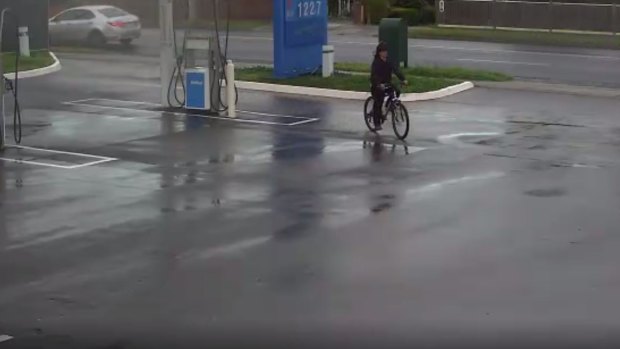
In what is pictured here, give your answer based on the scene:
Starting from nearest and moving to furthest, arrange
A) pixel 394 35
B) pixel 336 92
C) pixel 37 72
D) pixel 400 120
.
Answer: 1. pixel 400 120
2. pixel 336 92
3. pixel 394 35
4. pixel 37 72

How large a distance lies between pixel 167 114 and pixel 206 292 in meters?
12.8

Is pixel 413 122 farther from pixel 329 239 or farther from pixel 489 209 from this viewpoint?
pixel 329 239

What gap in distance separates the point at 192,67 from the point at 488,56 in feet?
49.3

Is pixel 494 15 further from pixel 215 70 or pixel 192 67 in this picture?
pixel 215 70

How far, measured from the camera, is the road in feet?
100

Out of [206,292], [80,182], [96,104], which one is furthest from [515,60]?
[206,292]

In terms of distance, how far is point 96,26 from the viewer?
4019 centimetres

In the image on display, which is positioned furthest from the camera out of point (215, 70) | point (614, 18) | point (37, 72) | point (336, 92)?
point (614, 18)

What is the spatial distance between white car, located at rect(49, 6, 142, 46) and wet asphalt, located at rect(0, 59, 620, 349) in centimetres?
1868

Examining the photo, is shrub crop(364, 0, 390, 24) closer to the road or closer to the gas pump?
the road

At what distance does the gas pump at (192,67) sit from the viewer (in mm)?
22938

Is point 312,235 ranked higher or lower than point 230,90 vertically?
lower

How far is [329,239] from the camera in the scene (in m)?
12.2

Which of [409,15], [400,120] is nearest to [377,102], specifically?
[400,120]
